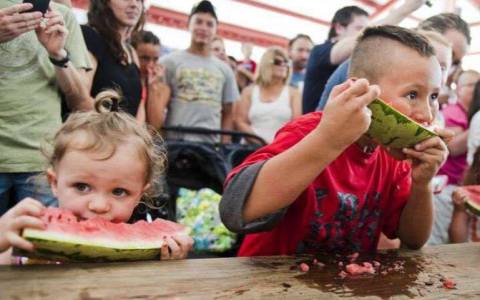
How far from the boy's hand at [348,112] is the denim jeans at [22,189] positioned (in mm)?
1325

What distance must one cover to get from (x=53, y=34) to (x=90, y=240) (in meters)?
1.16

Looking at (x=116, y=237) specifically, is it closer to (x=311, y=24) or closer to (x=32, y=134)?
(x=32, y=134)

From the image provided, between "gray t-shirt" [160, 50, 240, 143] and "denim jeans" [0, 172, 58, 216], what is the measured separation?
5.08 feet

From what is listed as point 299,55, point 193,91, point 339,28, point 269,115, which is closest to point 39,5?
point 193,91

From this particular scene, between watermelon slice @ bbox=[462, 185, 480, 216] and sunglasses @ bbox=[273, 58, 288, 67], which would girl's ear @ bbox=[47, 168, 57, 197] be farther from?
sunglasses @ bbox=[273, 58, 288, 67]

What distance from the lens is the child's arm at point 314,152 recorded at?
108cm

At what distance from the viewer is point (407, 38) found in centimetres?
155

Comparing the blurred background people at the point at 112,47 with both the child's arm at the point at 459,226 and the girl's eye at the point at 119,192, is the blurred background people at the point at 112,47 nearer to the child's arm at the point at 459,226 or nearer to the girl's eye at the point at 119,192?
the girl's eye at the point at 119,192

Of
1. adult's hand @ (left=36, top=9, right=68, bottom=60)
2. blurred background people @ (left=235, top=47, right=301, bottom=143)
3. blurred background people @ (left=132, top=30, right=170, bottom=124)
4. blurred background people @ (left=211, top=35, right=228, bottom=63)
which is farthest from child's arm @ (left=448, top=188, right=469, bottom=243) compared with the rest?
blurred background people @ (left=211, top=35, right=228, bottom=63)

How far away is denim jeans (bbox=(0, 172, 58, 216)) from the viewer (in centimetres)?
195

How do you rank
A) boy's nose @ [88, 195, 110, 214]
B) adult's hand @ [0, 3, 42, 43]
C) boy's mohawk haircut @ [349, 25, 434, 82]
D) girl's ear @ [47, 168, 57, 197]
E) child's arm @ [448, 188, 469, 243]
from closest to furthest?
boy's nose @ [88, 195, 110, 214], girl's ear @ [47, 168, 57, 197], boy's mohawk haircut @ [349, 25, 434, 82], adult's hand @ [0, 3, 42, 43], child's arm @ [448, 188, 469, 243]

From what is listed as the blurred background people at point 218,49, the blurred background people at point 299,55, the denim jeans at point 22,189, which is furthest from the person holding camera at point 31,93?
the blurred background people at point 299,55

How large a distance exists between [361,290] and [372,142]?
668mm

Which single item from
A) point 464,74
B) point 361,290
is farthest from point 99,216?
point 464,74
